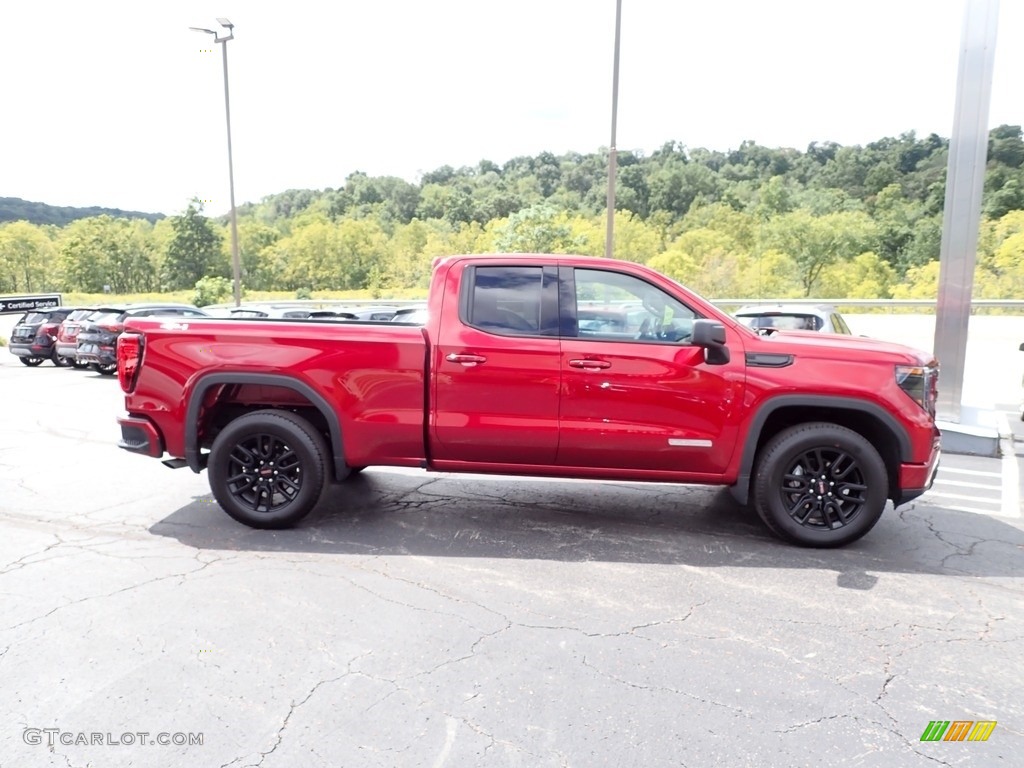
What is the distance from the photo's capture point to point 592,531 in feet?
17.1

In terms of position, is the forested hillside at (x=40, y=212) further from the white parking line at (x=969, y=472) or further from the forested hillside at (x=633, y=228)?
the white parking line at (x=969, y=472)

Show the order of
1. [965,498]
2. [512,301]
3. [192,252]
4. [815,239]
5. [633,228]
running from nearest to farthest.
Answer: [512,301], [965,498], [815,239], [633,228], [192,252]

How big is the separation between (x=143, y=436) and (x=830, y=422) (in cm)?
481

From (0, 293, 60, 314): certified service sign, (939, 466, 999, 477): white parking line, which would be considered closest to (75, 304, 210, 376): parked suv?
(939, 466, 999, 477): white parking line

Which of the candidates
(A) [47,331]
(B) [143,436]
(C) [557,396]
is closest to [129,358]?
(B) [143,436]

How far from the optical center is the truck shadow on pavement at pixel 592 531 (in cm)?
472

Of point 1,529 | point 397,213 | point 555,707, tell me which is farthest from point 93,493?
point 397,213

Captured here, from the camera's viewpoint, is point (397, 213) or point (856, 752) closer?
point (856, 752)

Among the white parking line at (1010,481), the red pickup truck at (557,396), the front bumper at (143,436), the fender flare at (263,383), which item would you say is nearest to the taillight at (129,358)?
the red pickup truck at (557,396)

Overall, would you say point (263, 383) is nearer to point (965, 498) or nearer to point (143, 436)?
point (143, 436)

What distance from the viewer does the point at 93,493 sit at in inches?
242

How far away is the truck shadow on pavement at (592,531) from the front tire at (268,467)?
0.54ft

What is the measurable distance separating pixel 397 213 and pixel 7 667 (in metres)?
95.2

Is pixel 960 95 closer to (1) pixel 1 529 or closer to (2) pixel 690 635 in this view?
(2) pixel 690 635
